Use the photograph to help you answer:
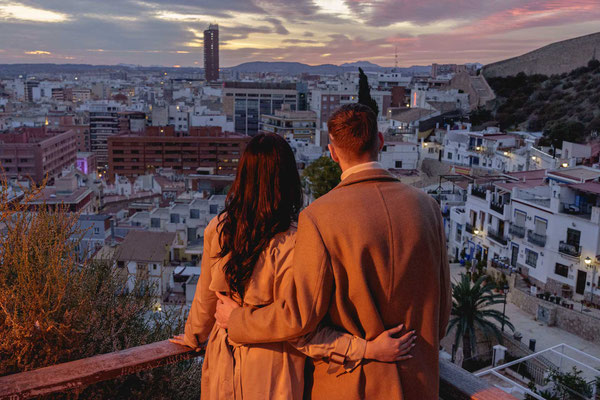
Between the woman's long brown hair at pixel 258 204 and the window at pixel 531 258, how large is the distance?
1215 centimetres

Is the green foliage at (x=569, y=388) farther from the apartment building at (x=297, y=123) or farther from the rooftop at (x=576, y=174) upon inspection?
the apartment building at (x=297, y=123)

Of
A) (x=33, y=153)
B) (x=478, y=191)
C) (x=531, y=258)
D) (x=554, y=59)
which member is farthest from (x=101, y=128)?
(x=531, y=258)

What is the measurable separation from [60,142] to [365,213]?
4940cm

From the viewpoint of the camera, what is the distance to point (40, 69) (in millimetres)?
168125

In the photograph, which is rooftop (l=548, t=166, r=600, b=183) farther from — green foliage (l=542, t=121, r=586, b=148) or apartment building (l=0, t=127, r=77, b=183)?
apartment building (l=0, t=127, r=77, b=183)

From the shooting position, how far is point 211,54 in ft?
485

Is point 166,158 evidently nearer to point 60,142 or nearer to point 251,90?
point 60,142

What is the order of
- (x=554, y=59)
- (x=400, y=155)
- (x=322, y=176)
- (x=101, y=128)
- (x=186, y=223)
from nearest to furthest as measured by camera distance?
(x=322, y=176) < (x=186, y=223) < (x=400, y=155) < (x=554, y=59) < (x=101, y=128)

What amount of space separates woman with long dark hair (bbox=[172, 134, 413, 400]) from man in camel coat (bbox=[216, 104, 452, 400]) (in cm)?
6

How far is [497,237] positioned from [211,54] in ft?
467

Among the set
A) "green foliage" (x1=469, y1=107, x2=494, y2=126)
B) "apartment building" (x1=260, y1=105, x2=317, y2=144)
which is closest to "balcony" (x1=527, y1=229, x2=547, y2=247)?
"green foliage" (x1=469, y1=107, x2=494, y2=126)

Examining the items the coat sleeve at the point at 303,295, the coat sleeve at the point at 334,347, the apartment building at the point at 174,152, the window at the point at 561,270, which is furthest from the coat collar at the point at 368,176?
the apartment building at the point at 174,152

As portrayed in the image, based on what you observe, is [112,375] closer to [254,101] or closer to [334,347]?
[334,347]

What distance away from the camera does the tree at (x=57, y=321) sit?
1.94m
